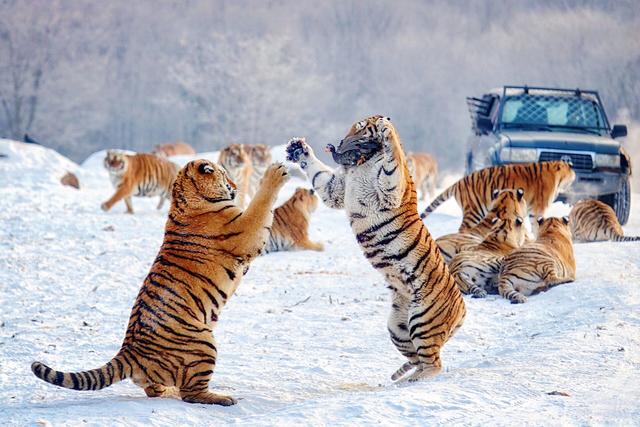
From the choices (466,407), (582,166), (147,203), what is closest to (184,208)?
(466,407)

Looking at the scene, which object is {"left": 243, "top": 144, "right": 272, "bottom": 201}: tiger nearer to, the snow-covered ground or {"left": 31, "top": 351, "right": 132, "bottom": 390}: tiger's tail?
the snow-covered ground

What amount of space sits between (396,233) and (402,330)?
0.53m

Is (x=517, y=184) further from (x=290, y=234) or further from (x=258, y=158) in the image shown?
(x=258, y=158)

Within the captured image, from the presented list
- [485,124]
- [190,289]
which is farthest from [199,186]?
[485,124]

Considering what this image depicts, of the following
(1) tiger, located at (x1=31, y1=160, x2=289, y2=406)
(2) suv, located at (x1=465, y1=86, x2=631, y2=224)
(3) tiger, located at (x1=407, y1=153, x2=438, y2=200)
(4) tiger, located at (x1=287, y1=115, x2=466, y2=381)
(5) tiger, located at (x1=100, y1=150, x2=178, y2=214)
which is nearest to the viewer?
(1) tiger, located at (x1=31, y1=160, x2=289, y2=406)

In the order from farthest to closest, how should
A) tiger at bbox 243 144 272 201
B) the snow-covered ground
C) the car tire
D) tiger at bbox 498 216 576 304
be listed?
tiger at bbox 243 144 272 201, the car tire, tiger at bbox 498 216 576 304, the snow-covered ground

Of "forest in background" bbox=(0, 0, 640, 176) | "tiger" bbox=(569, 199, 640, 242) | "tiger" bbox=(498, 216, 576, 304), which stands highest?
"forest in background" bbox=(0, 0, 640, 176)

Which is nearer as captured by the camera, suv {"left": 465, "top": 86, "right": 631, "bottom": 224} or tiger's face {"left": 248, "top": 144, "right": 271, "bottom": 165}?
suv {"left": 465, "top": 86, "right": 631, "bottom": 224}

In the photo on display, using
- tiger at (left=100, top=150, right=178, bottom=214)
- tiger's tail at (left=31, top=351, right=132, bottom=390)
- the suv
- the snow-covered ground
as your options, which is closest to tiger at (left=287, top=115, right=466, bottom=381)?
the snow-covered ground

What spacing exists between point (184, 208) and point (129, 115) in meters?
29.0

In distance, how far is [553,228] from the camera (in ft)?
25.6

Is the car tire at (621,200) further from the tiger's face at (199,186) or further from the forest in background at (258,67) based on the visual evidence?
the forest in background at (258,67)

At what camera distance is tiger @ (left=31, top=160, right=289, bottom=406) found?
3.86 meters

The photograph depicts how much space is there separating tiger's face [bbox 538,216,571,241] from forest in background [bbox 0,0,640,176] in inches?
911
